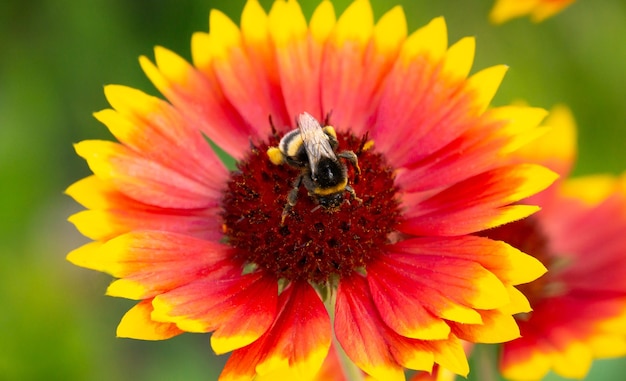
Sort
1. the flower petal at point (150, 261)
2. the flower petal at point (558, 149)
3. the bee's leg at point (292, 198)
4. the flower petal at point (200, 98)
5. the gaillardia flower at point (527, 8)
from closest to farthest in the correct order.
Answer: the flower petal at point (150, 261)
the bee's leg at point (292, 198)
the flower petal at point (200, 98)
the gaillardia flower at point (527, 8)
the flower petal at point (558, 149)

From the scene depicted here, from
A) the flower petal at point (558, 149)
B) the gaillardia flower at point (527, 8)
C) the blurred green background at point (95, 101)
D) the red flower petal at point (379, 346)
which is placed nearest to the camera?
the red flower petal at point (379, 346)

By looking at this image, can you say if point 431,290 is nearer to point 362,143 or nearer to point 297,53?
point 362,143

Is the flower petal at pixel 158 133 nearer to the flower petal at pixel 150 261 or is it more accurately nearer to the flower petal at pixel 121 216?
the flower petal at pixel 121 216

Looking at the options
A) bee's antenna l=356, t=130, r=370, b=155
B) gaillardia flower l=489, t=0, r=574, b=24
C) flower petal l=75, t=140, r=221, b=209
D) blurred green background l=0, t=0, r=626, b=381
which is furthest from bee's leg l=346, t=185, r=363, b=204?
blurred green background l=0, t=0, r=626, b=381

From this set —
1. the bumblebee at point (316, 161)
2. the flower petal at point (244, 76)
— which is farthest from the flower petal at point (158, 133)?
the bumblebee at point (316, 161)

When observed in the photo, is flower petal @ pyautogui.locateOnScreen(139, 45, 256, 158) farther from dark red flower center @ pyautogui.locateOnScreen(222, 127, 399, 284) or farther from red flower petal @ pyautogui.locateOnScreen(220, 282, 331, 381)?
red flower petal @ pyautogui.locateOnScreen(220, 282, 331, 381)

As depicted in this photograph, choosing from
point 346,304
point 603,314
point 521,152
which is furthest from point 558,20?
point 346,304

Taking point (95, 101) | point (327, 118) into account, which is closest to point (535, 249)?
point (327, 118)
